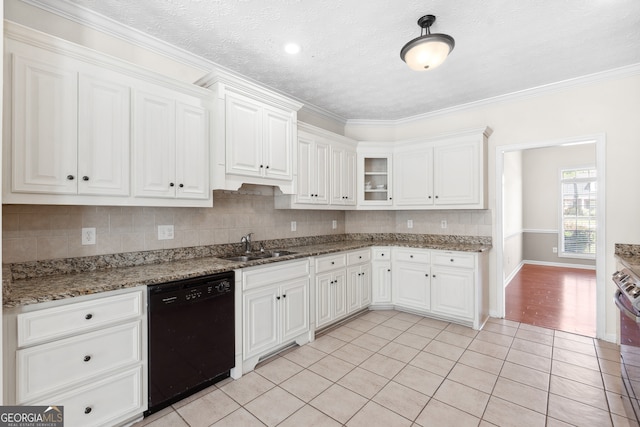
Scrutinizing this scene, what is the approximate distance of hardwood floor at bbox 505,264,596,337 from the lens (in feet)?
11.6

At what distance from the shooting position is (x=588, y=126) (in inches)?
125

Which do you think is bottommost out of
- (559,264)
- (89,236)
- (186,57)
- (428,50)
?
(559,264)

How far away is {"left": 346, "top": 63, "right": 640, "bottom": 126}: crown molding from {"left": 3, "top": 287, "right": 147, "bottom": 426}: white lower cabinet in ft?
12.6

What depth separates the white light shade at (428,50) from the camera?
2.06 meters

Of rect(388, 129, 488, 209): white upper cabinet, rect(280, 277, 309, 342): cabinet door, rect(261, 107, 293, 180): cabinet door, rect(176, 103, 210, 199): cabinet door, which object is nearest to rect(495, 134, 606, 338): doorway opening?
rect(388, 129, 488, 209): white upper cabinet

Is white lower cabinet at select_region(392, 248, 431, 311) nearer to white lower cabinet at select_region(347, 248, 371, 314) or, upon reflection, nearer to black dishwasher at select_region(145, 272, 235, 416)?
white lower cabinet at select_region(347, 248, 371, 314)

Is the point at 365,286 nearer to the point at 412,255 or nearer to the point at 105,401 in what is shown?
the point at 412,255

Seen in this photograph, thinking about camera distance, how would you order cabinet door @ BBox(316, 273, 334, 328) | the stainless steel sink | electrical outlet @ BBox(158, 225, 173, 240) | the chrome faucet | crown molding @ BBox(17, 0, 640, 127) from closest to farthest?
crown molding @ BBox(17, 0, 640, 127), electrical outlet @ BBox(158, 225, 173, 240), the stainless steel sink, the chrome faucet, cabinet door @ BBox(316, 273, 334, 328)

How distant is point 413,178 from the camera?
4062mm

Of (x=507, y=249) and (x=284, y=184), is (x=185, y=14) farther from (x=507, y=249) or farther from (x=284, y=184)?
(x=507, y=249)

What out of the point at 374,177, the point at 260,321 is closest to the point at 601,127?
the point at 374,177

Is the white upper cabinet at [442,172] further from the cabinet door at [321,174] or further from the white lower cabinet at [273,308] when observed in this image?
the white lower cabinet at [273,308]

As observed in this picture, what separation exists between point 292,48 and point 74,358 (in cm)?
267

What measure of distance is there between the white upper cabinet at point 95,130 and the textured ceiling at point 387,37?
49 centimetres
